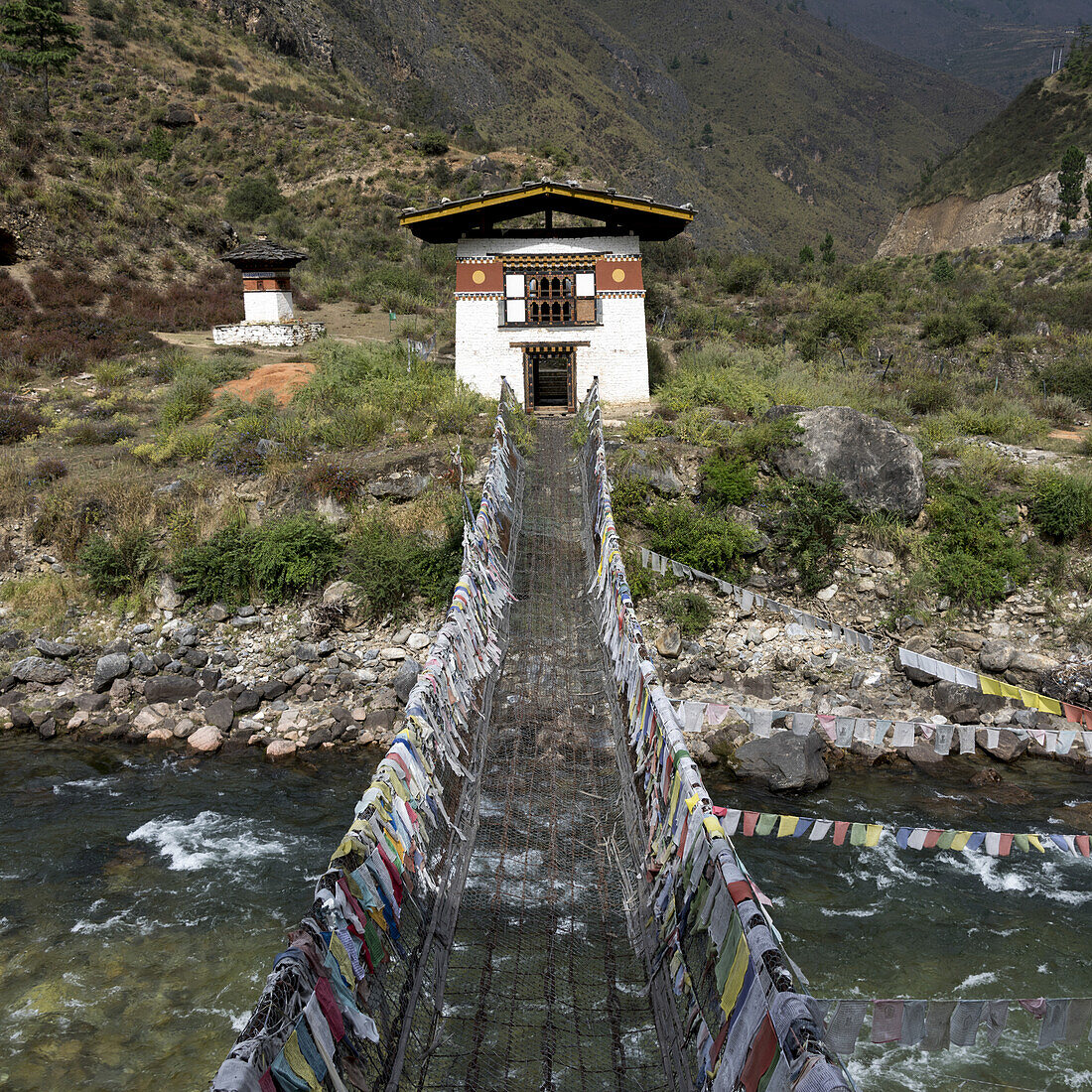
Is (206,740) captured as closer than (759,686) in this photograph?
Yes

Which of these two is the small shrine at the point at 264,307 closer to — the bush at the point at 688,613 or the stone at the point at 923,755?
the bush at the point at 688,613

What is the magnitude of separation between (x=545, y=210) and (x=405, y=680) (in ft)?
36.2

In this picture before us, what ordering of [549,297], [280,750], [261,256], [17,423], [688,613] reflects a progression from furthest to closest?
[261,256]
[549,297]
[17,423]
[688,613]
[280,750]

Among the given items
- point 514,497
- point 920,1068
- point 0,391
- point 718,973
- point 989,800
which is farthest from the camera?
point 0,391

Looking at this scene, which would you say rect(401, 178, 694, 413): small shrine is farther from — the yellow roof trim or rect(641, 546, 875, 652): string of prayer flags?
rect(641, 546, 875, 652): string of prayer flags

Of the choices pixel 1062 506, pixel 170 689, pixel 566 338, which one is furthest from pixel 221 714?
pixel 1062 506

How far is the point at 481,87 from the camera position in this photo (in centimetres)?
7750

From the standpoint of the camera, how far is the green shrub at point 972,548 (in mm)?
13680

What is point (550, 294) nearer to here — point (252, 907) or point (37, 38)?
point (252, 907)

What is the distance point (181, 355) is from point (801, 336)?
60.2ft

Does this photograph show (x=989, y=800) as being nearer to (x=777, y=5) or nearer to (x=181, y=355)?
(x=181, y=355)

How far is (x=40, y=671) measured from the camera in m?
12.7

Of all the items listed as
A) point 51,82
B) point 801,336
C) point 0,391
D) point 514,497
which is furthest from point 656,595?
point 51,82

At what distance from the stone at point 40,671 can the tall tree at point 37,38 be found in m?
36.9
